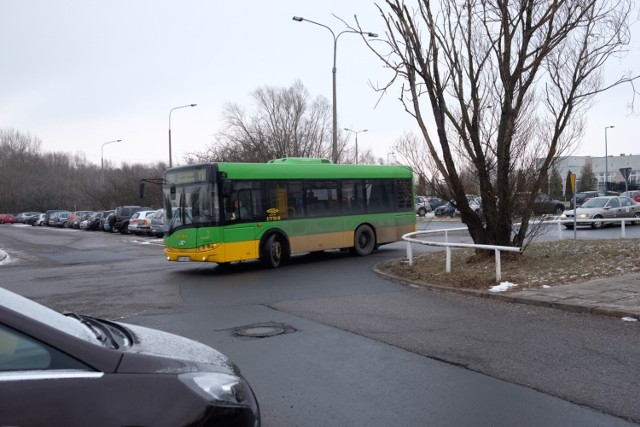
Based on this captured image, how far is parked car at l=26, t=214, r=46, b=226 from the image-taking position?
7081cm

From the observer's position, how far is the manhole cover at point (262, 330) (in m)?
8.23

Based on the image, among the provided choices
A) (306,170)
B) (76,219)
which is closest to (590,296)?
(306,170)

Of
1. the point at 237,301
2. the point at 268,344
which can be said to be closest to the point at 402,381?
the point at 268,344

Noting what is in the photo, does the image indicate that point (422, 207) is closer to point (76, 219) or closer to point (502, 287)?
point (76, 219)

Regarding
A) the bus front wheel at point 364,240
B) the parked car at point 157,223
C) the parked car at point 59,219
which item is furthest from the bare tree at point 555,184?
the parked car at point 59,219

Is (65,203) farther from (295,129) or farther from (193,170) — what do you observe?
(193,170)

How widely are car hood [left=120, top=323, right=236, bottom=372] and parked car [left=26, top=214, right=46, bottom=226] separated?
73516 mm

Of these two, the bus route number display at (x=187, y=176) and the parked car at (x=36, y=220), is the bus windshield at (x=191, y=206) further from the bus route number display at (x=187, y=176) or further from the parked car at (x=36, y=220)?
the parked car at (x=36, y=220)

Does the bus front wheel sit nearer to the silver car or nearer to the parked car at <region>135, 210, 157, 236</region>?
the silver car

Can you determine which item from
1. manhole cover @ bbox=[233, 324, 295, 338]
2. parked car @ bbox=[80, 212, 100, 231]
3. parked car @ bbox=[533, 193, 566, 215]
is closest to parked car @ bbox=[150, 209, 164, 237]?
parked car @ bbox=[80, 212, 100, 231]

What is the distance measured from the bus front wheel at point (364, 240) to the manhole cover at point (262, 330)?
10947 millimetres

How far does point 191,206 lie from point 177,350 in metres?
12.7

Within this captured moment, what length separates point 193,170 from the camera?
1625 cm

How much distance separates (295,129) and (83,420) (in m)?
42.7
